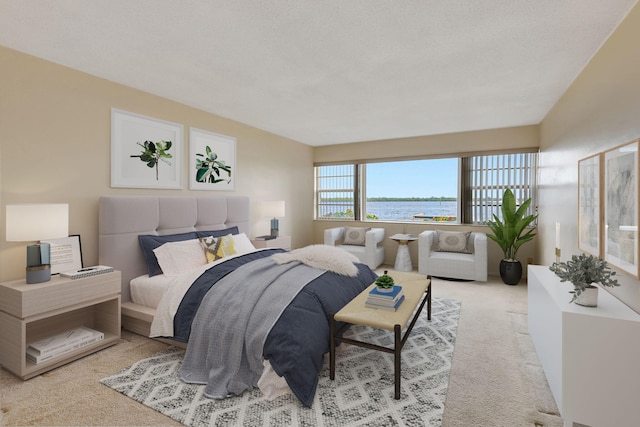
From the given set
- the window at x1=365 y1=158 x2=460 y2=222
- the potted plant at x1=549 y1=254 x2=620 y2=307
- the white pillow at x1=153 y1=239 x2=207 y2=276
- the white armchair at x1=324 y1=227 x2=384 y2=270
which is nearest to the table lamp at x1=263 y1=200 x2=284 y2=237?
the white armchair at x1=324 y1=227 x2=384 y2=270

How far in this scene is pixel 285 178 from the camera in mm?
5934

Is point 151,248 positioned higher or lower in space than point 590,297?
higher

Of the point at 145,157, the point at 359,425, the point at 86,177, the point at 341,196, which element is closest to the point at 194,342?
the point at 359,425

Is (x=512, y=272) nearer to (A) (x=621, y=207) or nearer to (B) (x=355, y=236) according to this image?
(B) (x=355, y=236)

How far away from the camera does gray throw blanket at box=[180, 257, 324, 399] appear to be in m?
2.07

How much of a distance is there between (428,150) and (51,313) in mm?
5581

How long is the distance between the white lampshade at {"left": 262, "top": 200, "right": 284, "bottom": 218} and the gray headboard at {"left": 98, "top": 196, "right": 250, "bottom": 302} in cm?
114

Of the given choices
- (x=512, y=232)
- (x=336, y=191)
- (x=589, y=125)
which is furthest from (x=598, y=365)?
(x=336, y=191)

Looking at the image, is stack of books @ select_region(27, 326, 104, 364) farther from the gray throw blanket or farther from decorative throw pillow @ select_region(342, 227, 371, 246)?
decorative throw pillow @ select_region(342, 227, 371, 246)

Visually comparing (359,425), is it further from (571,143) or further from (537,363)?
(571,143)

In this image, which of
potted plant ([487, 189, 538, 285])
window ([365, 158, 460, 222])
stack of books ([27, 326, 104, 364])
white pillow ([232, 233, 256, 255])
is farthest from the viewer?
window ([365, 158, 460, 222])

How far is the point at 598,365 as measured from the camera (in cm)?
167

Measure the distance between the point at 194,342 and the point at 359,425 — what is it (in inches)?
51.1

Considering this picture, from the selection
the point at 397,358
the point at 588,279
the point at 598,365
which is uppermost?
the point at 588,279
